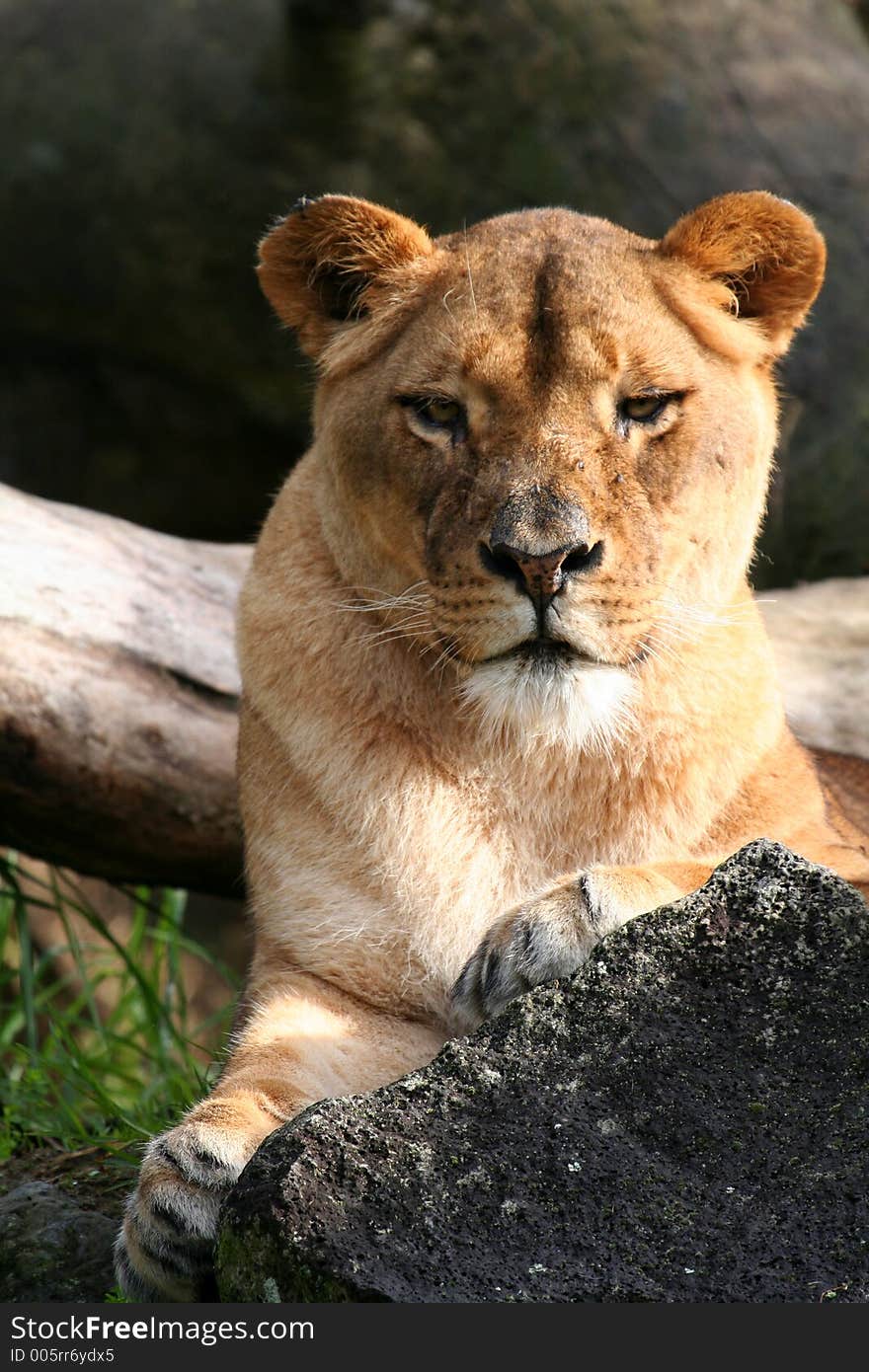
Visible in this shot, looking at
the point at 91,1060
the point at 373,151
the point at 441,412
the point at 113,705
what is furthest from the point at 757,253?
the point at 373,151

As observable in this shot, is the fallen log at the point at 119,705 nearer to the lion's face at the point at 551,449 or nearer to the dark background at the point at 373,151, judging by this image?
the lion's face at the point at 551,449

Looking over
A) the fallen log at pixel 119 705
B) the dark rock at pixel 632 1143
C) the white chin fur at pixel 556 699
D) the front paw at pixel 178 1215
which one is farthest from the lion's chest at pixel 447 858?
the fallen log at pixel 119 705

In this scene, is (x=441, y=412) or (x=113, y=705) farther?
(x=113, y=705)

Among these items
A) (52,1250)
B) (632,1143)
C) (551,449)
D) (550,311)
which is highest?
(550,311)

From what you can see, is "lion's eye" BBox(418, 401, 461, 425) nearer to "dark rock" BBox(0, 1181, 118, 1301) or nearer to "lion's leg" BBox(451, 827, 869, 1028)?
"lion's leg" BBox(451, 827, 869, 1028)

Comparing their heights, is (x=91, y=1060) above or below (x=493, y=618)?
below

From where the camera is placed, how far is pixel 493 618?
2.18 meters

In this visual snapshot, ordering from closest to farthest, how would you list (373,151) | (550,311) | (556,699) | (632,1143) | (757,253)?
(632,1143)
(556,699)
(550,311)
(757,253)
(373,151)

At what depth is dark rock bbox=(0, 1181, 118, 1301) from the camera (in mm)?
2188

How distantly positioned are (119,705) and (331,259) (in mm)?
1141

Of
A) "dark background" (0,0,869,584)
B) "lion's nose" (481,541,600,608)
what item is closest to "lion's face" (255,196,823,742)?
"lion's nose" (481,541,600,608)

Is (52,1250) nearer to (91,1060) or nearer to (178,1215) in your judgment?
(178,1215)

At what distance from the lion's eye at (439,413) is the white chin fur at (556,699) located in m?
0.36

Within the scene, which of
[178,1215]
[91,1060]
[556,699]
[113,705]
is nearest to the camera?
Answer: [178,1215]
